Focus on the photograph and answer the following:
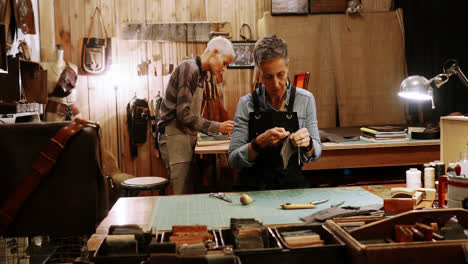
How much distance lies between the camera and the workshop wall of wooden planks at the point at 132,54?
578 centimetres

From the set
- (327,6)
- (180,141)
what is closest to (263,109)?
(180,141)

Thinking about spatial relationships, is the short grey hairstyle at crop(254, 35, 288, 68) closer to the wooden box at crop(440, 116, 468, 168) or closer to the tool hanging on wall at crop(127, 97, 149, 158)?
the wooden box at crop(440, 116, 468, 168)

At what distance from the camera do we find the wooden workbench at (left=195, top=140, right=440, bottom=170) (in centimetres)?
401

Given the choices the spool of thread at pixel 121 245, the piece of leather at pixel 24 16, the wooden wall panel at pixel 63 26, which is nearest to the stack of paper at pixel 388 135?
the spool of thread at pixel 121 245

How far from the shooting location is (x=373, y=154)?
408cm

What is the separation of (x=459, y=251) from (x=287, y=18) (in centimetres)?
474

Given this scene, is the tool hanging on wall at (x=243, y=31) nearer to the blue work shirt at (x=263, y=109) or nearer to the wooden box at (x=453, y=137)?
the blue work shirt at (x=263, y=109)

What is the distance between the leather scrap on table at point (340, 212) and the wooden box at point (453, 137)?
794 mm

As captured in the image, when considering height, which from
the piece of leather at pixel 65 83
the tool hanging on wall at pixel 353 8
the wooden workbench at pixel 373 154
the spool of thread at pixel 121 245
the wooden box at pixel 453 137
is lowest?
the wooden workbench at pixel 373 154

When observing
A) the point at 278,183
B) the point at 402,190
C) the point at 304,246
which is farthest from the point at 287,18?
the point at 304,246

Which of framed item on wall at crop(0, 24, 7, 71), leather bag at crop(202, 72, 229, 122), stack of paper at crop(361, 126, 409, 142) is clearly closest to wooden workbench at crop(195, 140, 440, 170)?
stack of paper at crop(361, 126, 409, 142)

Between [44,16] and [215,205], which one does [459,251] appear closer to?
[215,205]

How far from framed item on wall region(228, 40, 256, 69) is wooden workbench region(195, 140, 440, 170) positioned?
2171 mm

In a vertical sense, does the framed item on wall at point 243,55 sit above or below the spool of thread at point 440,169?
above
